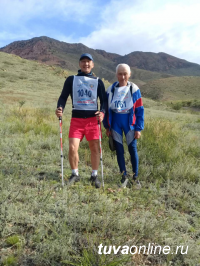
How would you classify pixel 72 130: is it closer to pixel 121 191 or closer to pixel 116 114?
pixel 116 114

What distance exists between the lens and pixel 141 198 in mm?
2979

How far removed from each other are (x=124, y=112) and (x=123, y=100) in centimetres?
21

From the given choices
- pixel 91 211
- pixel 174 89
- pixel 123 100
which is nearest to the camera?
pixel 91 211

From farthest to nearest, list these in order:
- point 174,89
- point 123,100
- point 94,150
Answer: point 174,89
point 94,150
point 123,100

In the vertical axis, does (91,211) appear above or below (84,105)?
below

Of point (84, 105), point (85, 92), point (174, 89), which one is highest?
point (174, 89)

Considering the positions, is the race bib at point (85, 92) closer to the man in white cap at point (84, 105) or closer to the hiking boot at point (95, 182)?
the man in white cap at point (84, 105)

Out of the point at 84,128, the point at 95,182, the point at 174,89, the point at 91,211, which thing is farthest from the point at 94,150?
the point at 174,89

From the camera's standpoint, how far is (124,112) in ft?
11.2

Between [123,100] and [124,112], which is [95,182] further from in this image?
[123,100]

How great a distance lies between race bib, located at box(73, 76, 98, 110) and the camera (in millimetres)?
3371

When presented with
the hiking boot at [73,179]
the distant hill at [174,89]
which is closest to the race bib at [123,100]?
the hiking boot at [73,179]

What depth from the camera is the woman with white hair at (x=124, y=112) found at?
3.36m

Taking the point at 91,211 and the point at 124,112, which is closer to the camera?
the point at 91,211
